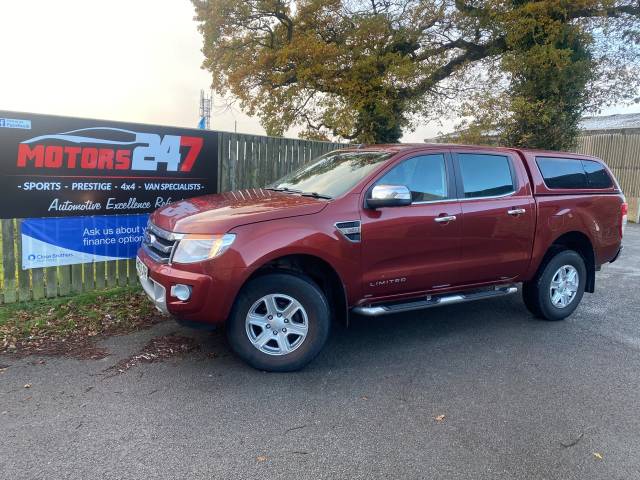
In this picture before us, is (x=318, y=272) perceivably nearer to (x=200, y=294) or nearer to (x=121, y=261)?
(x=200, y=294)

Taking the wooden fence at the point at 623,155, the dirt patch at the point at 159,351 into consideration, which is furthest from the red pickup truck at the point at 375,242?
the wooden fence at the point at 623,155

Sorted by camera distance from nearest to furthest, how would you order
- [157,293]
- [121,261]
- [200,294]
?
[200,294]
[157,293]
[121,261]

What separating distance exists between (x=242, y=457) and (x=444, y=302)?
254 cm

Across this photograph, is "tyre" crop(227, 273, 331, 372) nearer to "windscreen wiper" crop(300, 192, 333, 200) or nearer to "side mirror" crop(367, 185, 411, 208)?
"windscreen wiper" crop(300, 192, 333, 200)

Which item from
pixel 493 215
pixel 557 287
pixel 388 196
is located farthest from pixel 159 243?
pixel 557 287

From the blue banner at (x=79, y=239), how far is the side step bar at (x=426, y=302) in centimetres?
330

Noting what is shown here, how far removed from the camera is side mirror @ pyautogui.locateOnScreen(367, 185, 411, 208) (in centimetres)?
420

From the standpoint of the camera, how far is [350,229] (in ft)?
13.8

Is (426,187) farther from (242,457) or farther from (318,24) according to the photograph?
(318,24)

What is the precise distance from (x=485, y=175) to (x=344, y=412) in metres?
2.95

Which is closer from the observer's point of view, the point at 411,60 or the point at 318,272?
the point at 318,272

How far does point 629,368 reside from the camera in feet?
14.5

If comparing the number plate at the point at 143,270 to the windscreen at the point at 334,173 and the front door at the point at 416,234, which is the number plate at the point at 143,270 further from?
the front door at the point at 416,234

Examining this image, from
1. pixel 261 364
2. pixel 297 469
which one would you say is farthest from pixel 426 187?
pixel 297 469
